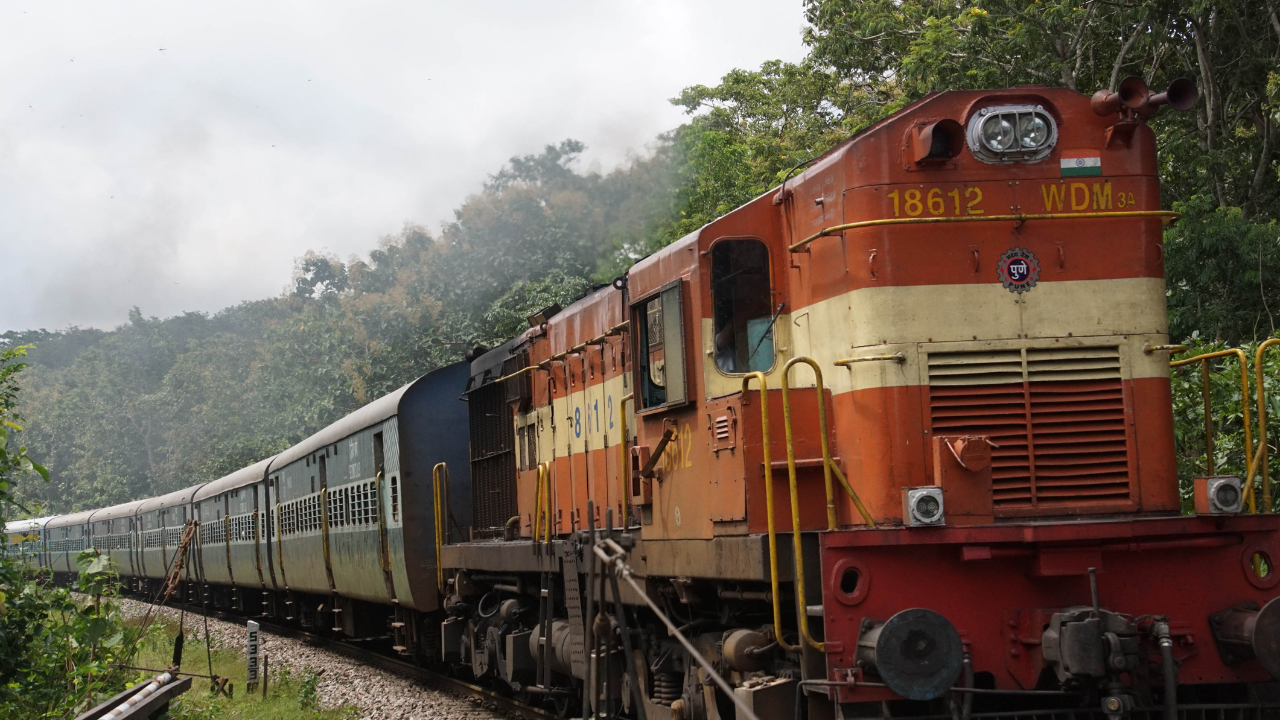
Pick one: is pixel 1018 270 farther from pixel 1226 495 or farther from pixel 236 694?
pixel 236 694

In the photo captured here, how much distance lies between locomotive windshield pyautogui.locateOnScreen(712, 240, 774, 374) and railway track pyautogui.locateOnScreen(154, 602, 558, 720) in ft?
16.3

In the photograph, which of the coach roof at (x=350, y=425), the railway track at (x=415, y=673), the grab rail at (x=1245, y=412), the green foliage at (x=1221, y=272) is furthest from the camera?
the coach roof at (x=350, y=425)

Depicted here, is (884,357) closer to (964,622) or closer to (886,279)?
(886,279)

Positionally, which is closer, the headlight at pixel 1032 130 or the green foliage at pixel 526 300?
the headlight at pixel 1032 130

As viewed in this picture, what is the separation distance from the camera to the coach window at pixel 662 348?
6.92 metres

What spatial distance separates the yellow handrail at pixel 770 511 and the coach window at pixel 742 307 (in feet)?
2.05

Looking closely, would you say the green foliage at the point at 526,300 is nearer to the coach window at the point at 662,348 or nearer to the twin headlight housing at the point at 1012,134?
the coach window at the point at 662,348

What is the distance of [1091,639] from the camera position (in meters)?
5.27

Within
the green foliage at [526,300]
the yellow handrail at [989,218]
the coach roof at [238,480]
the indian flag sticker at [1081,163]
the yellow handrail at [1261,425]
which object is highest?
the green foliage at [526,300]

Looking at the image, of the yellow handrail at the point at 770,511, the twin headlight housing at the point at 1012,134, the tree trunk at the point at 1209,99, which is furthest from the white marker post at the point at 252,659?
the tree trunk at the point at 1209,99

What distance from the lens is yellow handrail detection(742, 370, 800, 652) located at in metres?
5.61

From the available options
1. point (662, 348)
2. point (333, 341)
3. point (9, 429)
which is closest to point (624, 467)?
point (662, 348)

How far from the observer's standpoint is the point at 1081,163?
6.23m

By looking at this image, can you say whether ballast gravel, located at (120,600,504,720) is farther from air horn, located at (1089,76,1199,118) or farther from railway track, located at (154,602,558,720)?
air horn, located at (1089,76,1199,118)
